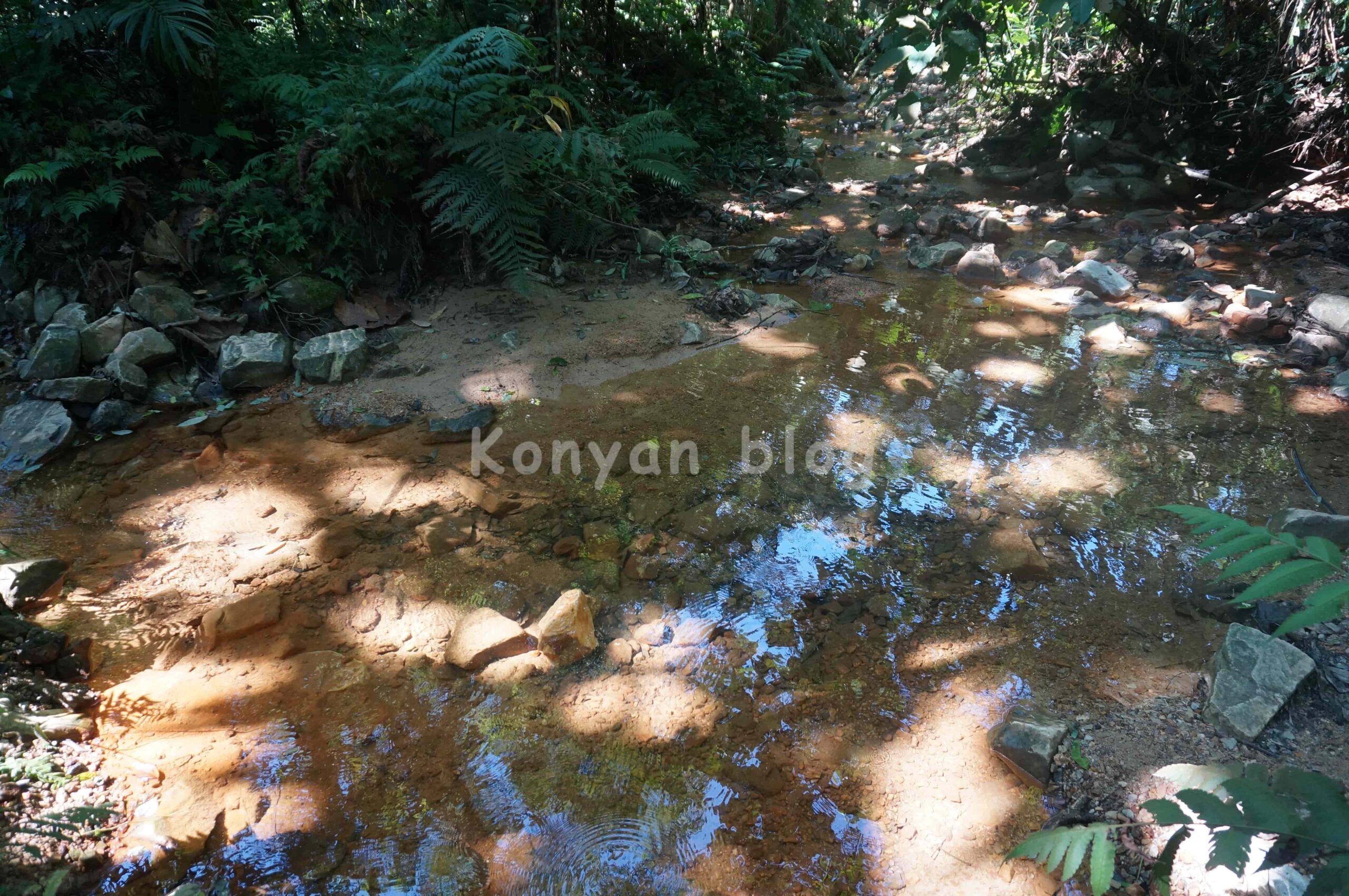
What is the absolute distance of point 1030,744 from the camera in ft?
6.19

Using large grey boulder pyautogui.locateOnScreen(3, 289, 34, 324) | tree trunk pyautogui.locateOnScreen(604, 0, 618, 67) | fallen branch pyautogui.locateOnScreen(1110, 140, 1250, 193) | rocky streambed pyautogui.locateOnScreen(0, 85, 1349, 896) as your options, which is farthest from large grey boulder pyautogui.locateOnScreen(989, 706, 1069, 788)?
tree trunk pyautogui.locateOnScreen(604, 0, 618, 67)

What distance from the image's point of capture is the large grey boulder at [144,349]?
3.56 metres

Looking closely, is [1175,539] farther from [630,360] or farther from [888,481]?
[630,360]

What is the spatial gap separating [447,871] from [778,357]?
2.96 metres

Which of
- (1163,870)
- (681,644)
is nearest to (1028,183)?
(681,644)

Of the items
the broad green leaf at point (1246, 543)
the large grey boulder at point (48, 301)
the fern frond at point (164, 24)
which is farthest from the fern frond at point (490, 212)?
the broad green leaf at point (1246, 543)

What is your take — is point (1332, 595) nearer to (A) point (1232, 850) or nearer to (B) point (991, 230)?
(A) point (1232, 850)

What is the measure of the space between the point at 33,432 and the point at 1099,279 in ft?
18.9

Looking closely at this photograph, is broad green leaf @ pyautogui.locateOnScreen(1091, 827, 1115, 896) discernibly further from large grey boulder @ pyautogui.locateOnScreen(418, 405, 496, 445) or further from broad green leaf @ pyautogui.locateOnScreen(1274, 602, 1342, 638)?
large grey boulder @ pyautogui.locateOnScreen(418, 405, 496, 445)

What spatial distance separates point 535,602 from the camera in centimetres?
248

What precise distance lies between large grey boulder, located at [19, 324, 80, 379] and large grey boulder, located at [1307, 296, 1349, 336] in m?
6.36

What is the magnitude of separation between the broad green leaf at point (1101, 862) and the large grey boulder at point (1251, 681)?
46.5 inches

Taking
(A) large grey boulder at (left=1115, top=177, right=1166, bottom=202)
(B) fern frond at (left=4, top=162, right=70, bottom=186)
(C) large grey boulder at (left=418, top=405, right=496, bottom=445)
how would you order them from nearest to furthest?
(C) large grey boulder at (left=418, top=405, right=496, bottom=445) → (B) fern frond at (left=4, top=162, right=70, bottom=186) → (A) large grey boulder at (left=1115, top=177, right=1166, bottom=202)

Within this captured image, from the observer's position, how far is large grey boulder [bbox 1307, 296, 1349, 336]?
392cm
